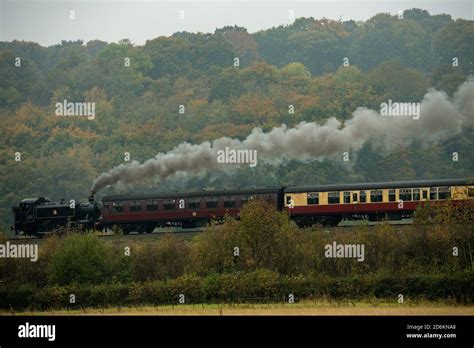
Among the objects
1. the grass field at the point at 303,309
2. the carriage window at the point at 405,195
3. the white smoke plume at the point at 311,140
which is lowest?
the grass field at the point at 303,309

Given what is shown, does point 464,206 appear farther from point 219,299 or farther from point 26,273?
point 26,273

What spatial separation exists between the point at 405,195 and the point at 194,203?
1648 cm

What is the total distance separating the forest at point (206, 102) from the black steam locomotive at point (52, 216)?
25.8m

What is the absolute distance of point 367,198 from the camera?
6644 cm

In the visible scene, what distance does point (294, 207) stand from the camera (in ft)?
226

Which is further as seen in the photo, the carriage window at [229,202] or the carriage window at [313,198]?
the carriage window at [229,202]

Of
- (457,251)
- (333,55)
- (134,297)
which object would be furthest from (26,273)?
(333,55)

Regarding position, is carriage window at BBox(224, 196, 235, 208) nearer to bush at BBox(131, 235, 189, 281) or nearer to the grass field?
bush at BBox(131, 235, 189, 281)

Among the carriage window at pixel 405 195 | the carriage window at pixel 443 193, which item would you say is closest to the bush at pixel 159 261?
the carriage window at pixel 405 195

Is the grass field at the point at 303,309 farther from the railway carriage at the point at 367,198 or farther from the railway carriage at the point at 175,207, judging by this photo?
the railway carriage at the point at 175,207

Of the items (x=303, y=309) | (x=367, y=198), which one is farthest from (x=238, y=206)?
(x=303, y=309)

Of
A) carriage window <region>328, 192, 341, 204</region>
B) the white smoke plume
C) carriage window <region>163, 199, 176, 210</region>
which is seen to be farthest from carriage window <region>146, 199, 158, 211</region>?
carriage window <region>328, 192, 341, 204</region>

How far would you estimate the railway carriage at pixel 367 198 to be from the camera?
63.9 metres

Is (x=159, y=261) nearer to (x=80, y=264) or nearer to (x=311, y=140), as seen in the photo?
(x=80, y=264)
